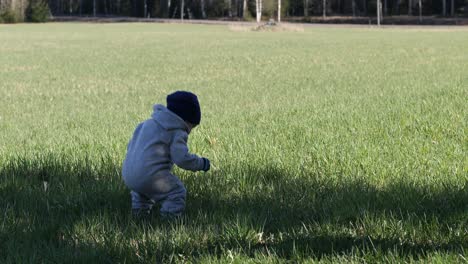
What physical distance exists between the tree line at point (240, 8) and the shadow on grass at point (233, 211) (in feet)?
277

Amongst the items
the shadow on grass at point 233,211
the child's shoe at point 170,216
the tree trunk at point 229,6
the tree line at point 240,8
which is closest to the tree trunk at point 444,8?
the tree line at point 240,8

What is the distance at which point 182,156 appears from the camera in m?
4.19

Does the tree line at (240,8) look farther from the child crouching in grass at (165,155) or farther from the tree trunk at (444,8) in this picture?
the child crouching in grass at (165,155)

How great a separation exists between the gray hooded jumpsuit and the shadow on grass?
0.57 feet

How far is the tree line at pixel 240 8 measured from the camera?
91625 millimetres

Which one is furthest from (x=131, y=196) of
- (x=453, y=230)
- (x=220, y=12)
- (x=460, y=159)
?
(x=220, y=12)

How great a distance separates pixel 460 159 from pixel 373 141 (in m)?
1.24

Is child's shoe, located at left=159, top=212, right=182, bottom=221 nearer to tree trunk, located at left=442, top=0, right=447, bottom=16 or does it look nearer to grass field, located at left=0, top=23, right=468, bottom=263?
grass field, located at left=0, top=23, right=468, bottom=263

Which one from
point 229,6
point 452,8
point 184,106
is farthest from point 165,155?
point 229,6

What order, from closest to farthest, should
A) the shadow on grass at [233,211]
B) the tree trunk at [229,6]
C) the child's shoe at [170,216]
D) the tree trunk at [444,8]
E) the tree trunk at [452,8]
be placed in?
the shadow on grass at [233,211] < the child's shoe at [170,216] < the tree trunk at [452,8] < the tree trunk at [444,8] < the tree trunk at [229,6]

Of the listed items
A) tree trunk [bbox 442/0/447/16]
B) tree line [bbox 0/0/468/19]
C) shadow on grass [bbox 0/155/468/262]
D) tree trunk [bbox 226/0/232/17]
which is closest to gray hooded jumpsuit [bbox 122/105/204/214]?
shadow on grass [bbox 0/155/468/262]

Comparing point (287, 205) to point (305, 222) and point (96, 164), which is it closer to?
point (305, 222)

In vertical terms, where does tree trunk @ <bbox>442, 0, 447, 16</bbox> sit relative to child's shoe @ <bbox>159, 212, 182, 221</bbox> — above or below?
above

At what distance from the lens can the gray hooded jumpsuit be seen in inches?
166
